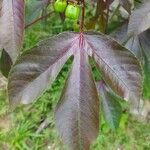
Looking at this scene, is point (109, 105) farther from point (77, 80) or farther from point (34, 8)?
point (77, 80)

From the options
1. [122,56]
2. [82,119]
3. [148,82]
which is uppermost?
[122,56]

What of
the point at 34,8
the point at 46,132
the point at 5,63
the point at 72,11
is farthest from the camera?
the point at 46,132

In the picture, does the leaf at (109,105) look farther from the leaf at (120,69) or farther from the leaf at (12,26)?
the leaf at (12,26)

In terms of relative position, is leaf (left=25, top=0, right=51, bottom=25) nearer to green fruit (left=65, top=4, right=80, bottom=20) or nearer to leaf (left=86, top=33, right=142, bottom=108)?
green fruit (left=65, top=4, right=80, bottom=20)

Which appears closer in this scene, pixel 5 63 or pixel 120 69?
pixel 120 69

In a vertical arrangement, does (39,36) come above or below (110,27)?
below

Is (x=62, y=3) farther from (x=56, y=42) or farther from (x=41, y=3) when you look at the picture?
(x=41, y=3)

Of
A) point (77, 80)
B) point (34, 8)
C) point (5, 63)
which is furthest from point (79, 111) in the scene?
point (34, 8)

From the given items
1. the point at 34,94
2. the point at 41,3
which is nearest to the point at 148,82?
the point at 41,3
